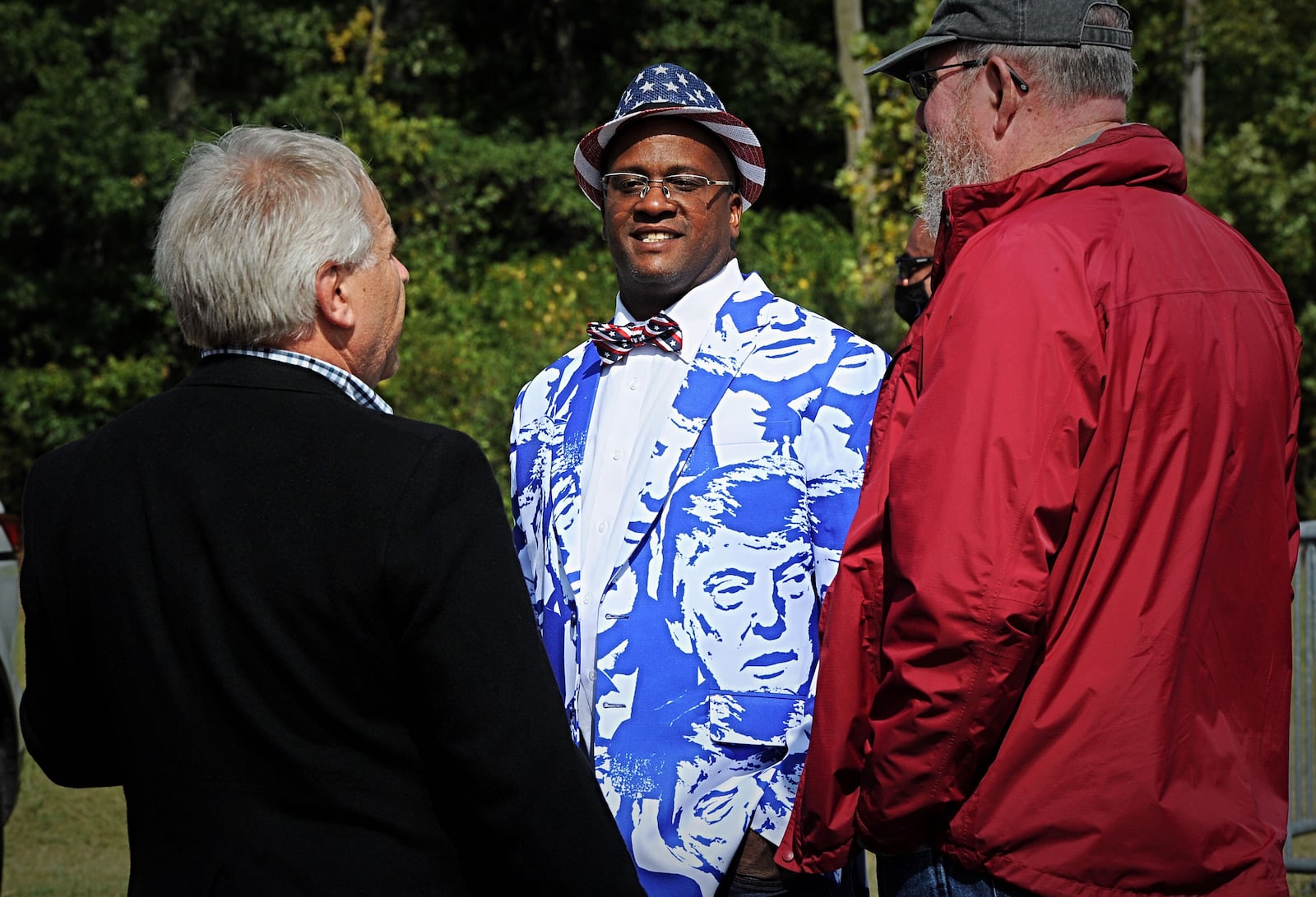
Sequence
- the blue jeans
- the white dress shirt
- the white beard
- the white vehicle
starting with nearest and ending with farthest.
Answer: the blue jeans, the white beard, the white dress shirt, the white vehicle

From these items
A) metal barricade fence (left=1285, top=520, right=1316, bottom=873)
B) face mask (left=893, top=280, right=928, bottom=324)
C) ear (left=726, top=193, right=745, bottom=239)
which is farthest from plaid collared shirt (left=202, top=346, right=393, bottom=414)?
metal barricade fence (left=1285, top=520, right=1316, bottom=873)

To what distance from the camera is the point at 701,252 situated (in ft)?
9.80

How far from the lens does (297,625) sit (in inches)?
71.5

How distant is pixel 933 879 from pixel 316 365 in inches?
44.5

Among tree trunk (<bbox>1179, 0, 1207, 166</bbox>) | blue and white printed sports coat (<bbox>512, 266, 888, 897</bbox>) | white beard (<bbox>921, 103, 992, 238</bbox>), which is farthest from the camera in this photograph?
tree trunk (<bbox>1179, 0, 1207, 166</bbox>)

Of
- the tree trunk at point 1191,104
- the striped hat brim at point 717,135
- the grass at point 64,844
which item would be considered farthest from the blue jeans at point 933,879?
the tree trunk at point 1191,104

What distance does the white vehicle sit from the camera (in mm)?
4844

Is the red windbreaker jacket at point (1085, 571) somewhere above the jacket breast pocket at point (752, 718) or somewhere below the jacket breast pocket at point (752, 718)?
above

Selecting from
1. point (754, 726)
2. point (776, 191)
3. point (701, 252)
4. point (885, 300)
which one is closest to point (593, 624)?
point (754, 726)

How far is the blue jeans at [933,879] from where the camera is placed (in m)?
1.94

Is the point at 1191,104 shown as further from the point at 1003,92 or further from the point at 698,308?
the point at 1003,92

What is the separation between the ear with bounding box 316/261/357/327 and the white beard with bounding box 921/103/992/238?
0.92 m

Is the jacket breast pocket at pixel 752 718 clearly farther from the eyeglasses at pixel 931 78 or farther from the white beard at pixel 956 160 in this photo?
the eyeglasses at pixel 931 78

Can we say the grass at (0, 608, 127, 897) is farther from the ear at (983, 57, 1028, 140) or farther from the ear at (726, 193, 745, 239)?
the ear at (983, 57, 1028, 140)
